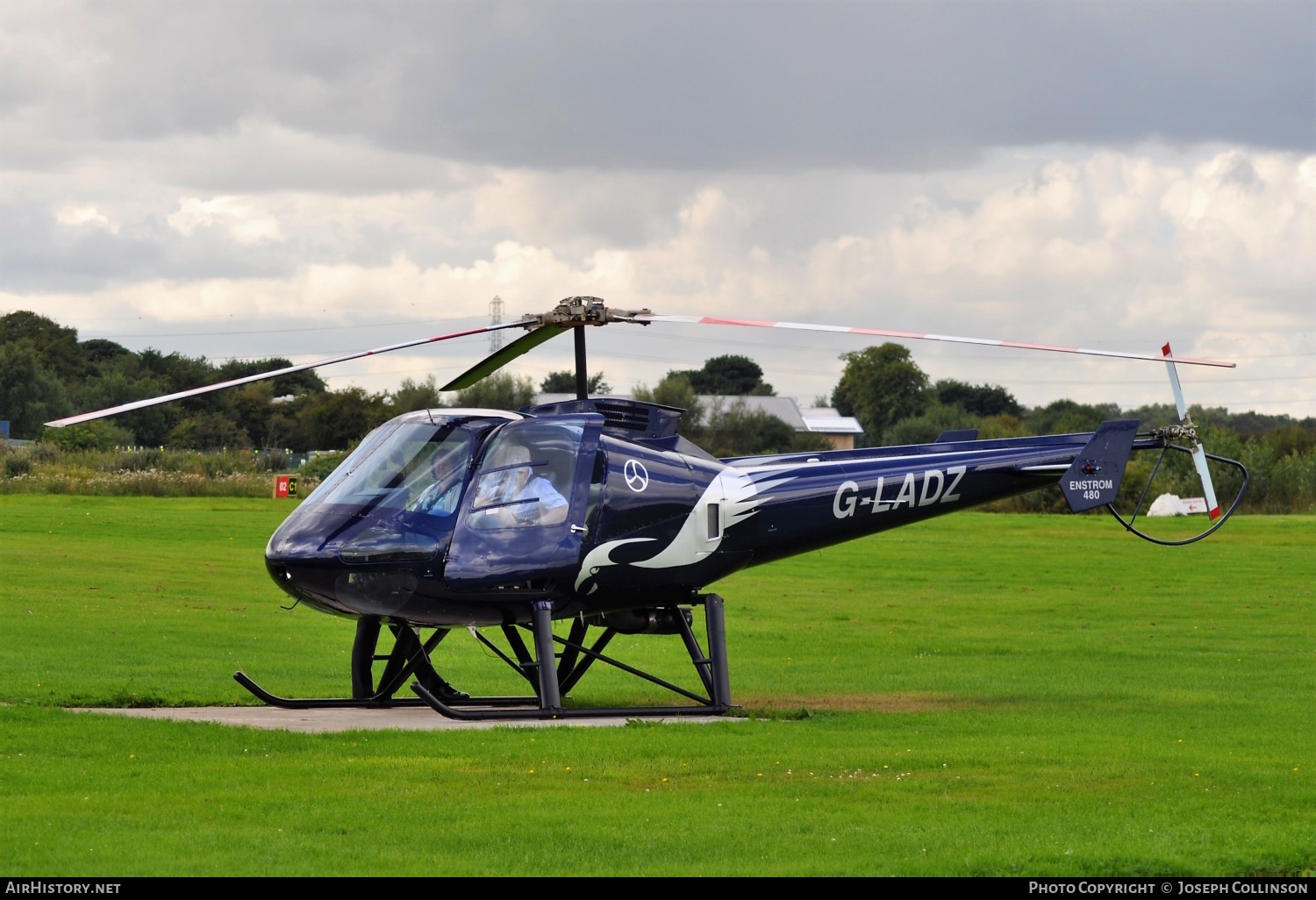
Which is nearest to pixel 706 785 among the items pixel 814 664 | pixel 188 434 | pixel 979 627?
pixel 814 664

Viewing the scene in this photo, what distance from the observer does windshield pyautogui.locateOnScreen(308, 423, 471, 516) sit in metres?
15.4

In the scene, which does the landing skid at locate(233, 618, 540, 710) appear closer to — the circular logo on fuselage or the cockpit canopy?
the cockpit canopy

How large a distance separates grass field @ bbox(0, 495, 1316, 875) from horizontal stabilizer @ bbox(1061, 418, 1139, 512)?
2608mm

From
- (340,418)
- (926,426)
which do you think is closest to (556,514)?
(340,418)

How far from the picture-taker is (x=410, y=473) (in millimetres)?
15539

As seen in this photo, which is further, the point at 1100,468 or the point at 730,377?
the point at 730,377

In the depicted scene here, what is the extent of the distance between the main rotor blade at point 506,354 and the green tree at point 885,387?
306 feet

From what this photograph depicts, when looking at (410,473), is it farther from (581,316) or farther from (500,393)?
(500,393)

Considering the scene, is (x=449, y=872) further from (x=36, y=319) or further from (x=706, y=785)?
(x=36, y=319)

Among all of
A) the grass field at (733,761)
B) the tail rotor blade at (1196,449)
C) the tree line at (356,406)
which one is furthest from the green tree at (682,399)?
the tail rotor blade at (1196,449)

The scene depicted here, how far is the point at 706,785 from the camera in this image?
1206cm

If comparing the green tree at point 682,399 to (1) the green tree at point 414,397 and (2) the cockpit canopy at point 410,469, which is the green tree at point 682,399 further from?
(2) the cockpit canopy at point 410,469

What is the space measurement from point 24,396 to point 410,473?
80695 mm

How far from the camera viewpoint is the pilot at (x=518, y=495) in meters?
15.5
